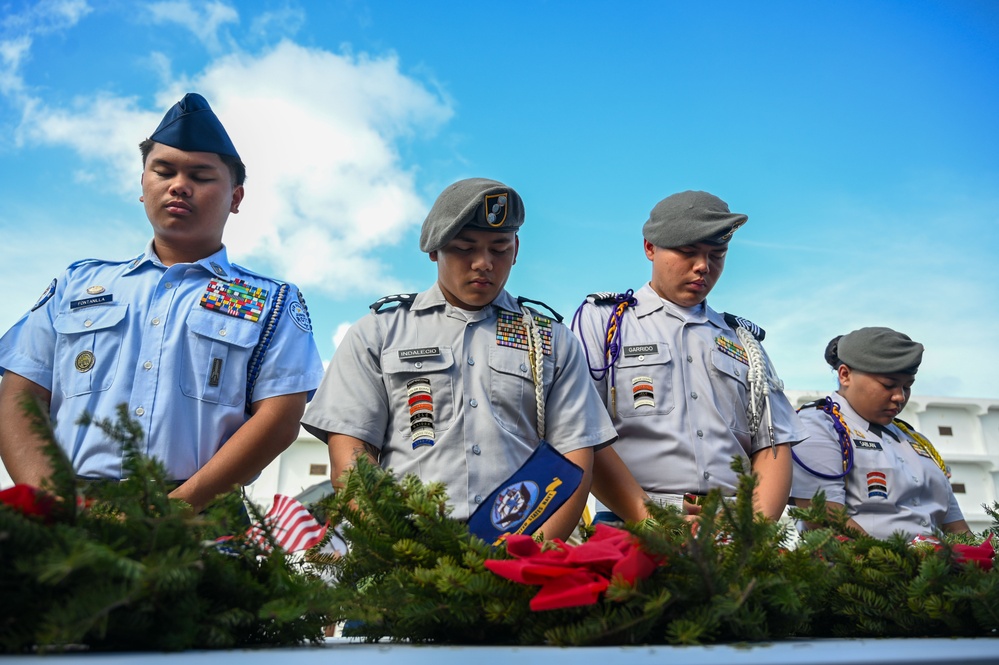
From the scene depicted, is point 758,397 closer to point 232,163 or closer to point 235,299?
point 235,299

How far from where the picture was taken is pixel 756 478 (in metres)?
1.01

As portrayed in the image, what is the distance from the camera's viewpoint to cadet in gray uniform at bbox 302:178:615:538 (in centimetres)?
224

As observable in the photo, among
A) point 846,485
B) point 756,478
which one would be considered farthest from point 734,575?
point 846,485

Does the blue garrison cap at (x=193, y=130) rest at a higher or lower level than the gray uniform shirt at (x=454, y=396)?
higher

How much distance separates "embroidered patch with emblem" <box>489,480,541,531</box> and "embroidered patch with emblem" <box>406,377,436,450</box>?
3.13 ft

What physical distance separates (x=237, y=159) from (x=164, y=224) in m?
0.34

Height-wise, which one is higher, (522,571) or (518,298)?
(518,298)

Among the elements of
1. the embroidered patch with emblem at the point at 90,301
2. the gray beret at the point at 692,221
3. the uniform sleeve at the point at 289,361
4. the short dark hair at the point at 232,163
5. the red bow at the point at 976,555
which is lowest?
the red bow at the point at 976,555

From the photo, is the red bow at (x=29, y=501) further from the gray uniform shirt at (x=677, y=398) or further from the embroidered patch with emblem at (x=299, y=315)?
the gray uniform shirt at (x=677, y=398)

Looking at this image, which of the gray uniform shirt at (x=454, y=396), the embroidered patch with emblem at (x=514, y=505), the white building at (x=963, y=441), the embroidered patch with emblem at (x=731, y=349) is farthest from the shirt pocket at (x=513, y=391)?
the white building at (x=963, y=441)

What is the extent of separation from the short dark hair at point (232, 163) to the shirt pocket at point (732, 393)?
1758 millimetres

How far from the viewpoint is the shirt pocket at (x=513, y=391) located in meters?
2.35

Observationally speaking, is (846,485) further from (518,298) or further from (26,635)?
(26,635)

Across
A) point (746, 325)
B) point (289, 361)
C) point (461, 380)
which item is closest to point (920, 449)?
point (746, 325)
